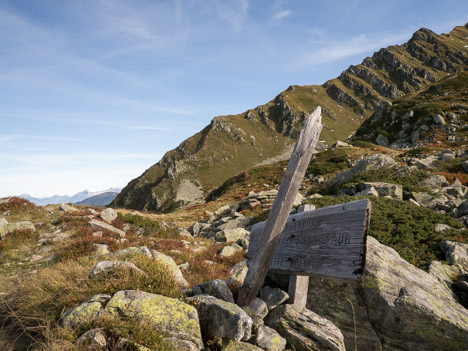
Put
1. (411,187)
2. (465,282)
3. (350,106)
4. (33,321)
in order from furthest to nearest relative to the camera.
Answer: (350,106), (411,187), (465,282), (33,321)

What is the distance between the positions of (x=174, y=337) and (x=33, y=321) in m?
2.79

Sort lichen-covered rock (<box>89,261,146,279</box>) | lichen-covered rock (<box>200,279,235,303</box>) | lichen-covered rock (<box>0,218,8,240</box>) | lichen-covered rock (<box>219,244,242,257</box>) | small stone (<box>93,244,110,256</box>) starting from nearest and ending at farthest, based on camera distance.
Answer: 1. lichen-covered rock (<box>89,261,146,279</box>)
2. lichen-covered rock (<box>200,279,235,303</box>)
3. small stone (<box>93,244,110,256</box>)
4. lichen-covered rock (<box>219,244,242,257</box>)
5. lichen-covered rock (<box>0,218,8,240</box>)

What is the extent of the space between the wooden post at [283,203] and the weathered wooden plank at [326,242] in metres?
0.36

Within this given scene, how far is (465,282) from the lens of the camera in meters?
6.36

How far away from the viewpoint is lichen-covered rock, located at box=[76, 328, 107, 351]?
3.46 metres

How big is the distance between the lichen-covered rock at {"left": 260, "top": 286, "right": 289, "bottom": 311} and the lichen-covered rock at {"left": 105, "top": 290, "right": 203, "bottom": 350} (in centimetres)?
194

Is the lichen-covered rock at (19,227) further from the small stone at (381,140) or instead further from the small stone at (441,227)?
the small stone at (381,140)

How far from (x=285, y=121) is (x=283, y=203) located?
523 ft

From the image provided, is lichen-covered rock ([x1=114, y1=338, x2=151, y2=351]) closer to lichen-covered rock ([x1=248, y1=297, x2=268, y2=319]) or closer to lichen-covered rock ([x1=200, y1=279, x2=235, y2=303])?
lichen-covered rock ([x1=200, y1=279, x2=235, y2=303])

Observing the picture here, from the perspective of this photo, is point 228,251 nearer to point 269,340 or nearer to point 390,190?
point 269,340

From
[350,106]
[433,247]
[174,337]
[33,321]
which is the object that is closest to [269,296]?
[174,337]

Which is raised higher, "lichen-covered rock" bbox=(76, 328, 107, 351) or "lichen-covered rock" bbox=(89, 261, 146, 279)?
"lichen-covered rock" bbox=(89, 261, 146, 279)

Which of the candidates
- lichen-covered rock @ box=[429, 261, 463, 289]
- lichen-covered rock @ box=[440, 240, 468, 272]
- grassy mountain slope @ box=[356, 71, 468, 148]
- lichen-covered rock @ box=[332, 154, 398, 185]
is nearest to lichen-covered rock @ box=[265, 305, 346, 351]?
lichen-covered rock @ box=[429, 261, 463, 289]

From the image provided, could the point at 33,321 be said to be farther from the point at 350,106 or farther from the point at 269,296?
the point at 350,106
